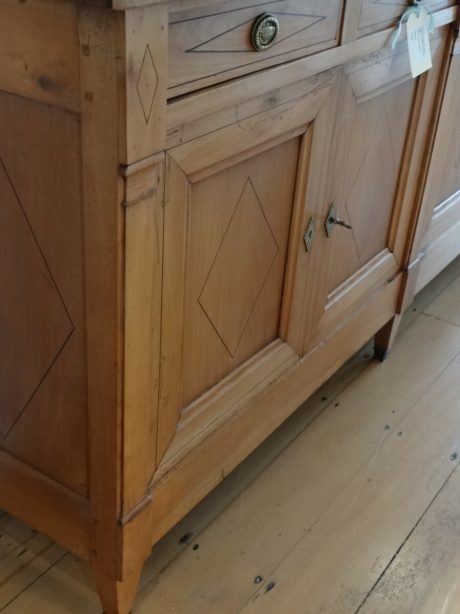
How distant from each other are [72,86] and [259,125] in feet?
1.00

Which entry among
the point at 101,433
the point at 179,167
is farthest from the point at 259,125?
the point at 101,433

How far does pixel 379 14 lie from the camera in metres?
1.23

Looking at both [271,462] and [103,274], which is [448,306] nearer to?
[271,462]

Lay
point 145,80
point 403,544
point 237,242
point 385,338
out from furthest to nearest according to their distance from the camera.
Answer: point 385,338
point 403,544
point 237,242
point 145,80

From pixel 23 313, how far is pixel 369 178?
685 millimetres

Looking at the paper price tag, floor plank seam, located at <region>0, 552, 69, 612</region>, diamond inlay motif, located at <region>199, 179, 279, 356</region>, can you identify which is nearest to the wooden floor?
floor plank seam, located at <region>0, 552, 69, 612</region>

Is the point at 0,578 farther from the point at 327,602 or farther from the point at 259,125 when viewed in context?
the point at 259,125

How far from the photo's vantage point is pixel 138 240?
874 mm

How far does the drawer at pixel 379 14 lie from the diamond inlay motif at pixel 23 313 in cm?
60

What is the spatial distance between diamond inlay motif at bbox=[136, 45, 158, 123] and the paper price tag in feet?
2.10

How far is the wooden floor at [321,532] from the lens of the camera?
122 cm

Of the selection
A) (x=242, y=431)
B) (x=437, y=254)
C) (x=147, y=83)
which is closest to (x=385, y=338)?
(x=437, y=254)

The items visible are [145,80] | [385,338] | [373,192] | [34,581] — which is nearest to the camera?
[145,80]

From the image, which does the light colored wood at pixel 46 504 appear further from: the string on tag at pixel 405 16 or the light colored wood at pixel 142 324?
the string on tag at pixel 405 16
